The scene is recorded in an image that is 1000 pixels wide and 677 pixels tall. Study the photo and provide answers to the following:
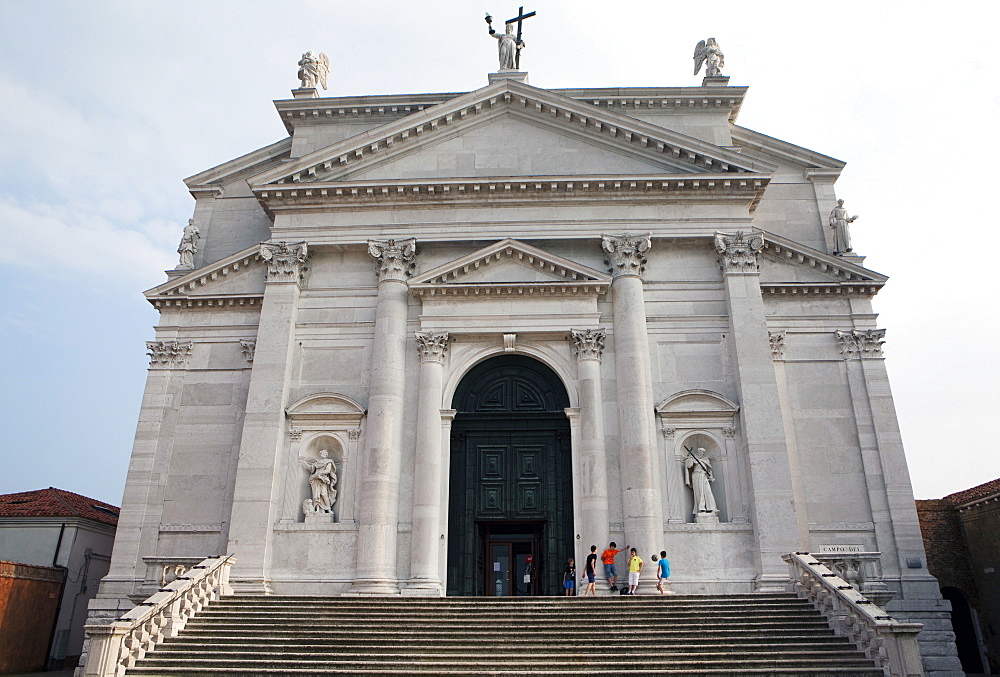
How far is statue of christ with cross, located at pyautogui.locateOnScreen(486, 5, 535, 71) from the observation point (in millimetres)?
26547

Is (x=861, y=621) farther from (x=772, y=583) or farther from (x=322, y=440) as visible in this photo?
(x=322, y=440)

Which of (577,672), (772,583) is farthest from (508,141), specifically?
(577,672)

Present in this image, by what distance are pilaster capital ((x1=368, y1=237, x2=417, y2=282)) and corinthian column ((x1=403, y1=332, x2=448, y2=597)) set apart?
2.14 m

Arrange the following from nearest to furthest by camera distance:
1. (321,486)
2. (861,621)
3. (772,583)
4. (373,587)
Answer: (861,621)
(772,583)
(373,587)
(321,486)

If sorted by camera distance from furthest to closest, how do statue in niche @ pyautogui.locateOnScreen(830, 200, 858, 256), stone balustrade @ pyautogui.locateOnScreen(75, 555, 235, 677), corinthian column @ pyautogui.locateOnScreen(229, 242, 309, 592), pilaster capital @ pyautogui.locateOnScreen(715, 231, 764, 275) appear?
1. statue in niche @ pyautogui.locateOnScreen(830, 200, 858, 256)
2. pilaster capital @ pyautogui.locateOnScreen(715, 231, 764, 275)
3. corinthian column @ pyautogui.locateOnScreen(229, 242, 309, 592)
4. stone balustrade @ pyautogui.locateOnScreen(75, 555, 235, 677)

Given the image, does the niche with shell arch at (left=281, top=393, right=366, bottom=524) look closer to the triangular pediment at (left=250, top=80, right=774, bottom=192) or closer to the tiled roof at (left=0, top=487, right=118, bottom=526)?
the triangular pediment at (left=250, top=80, right=774, bottom=192)

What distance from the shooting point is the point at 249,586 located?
19.8 meters

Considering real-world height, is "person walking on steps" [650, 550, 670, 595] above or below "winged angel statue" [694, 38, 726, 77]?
below

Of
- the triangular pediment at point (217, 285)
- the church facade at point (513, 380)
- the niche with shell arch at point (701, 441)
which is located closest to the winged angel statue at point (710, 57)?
the church facade at point (513, 380)

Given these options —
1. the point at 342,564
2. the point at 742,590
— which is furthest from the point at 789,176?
the point at 342,564

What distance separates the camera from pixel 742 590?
1984 centimetres

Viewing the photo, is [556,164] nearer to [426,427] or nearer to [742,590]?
[426,427]

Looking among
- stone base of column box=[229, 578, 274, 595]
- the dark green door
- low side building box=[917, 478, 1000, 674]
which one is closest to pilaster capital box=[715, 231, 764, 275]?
the dark green door

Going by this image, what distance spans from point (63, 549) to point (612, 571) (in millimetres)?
20543
